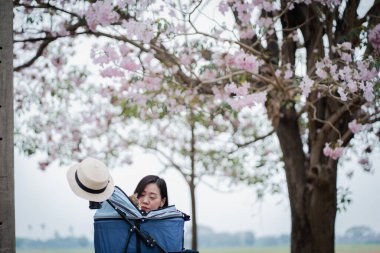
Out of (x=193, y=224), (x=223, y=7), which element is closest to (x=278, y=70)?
(x=223, y=7)

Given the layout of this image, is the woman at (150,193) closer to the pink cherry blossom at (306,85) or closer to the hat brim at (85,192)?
the hat brim at (85,192)

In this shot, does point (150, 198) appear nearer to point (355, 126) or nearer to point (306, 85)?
point (306, 85)

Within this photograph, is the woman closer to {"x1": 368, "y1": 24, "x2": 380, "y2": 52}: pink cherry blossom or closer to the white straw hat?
the white straw hat

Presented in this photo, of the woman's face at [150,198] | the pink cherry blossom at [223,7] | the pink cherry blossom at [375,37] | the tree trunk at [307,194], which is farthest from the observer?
the tree trunk at [307,194]

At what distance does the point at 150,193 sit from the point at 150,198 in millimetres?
28

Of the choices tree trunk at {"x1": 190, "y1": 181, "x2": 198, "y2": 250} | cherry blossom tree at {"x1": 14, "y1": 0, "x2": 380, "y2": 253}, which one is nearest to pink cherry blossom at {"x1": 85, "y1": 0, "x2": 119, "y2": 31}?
cherry blossom tree at {"x1": 14, "y1": 0, "x2": 380, "y2": 253}

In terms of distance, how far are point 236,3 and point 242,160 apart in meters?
3.56

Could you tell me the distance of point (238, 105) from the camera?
5039mm

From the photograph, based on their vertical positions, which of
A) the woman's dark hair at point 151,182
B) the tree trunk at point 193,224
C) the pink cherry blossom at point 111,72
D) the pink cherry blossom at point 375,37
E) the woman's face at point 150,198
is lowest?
the tree trunk at point 193,224

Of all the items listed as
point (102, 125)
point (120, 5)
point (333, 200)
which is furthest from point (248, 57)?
point (102, 125)

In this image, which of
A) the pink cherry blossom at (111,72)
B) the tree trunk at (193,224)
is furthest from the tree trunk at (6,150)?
the tree trunk at (193,224)

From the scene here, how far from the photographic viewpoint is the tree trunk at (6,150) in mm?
2637

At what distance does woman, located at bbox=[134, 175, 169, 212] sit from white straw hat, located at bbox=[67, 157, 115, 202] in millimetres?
339

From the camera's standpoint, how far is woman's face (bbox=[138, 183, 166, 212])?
10.4 feet
